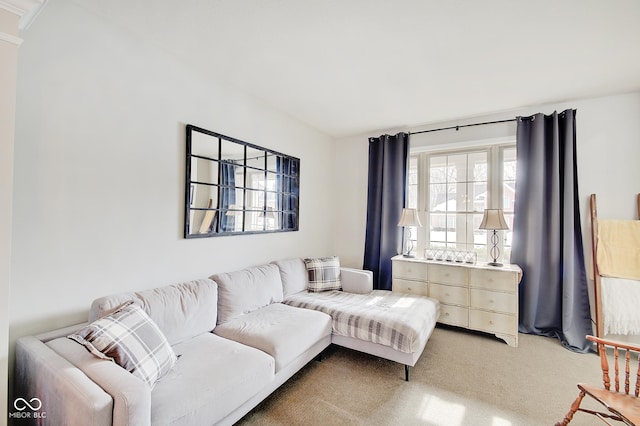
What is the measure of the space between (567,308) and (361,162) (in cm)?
292

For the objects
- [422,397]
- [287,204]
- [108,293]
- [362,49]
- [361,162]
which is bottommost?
[422,397]

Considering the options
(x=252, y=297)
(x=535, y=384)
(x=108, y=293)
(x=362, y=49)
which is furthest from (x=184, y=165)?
(x=535, y=384)

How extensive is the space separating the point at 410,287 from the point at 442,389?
1.34 metres

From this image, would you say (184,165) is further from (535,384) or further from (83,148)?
(535,384)

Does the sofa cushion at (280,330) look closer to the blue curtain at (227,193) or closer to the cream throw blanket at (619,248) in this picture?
the blue curtain at (227,193)

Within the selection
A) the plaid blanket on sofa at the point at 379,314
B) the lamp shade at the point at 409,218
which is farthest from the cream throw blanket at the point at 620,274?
the lamp shade at the point at 409,218

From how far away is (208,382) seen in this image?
1.47 meters

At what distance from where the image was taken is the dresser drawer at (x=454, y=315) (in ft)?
10.1

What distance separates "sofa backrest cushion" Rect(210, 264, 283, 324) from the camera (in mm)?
2340

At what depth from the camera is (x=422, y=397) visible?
2.04m

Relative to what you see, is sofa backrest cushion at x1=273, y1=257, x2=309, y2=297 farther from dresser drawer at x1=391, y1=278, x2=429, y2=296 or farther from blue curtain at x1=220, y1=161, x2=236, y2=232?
dresser drawer at x1=391, y1=278, x2=429, y2=296

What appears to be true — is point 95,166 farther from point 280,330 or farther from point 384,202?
point 384,202

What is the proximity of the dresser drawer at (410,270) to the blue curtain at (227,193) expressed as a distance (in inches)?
78.6

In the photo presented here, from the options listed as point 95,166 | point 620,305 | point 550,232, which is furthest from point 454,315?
point 95,166
